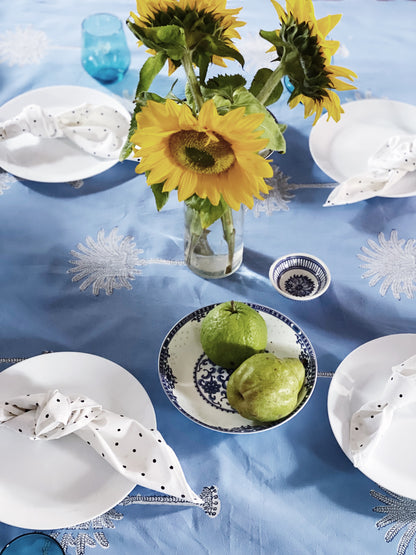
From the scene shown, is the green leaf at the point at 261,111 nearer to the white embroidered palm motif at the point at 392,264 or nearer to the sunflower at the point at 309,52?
the sunflower at the point at 309,52

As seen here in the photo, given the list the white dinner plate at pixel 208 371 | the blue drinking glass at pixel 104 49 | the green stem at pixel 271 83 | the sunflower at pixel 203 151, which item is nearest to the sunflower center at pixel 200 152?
the sunflower at pixel 203 151

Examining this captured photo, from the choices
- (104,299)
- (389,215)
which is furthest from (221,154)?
(389,215)

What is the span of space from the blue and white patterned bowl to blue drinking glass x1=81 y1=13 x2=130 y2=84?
1.98ft

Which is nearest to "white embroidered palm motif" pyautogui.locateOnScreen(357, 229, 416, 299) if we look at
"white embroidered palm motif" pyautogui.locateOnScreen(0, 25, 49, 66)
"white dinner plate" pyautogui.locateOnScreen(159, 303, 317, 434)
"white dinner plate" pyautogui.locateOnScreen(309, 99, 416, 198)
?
"white dinner plate" pyautogui.locateOnScreen(309, 99, 416, 198)

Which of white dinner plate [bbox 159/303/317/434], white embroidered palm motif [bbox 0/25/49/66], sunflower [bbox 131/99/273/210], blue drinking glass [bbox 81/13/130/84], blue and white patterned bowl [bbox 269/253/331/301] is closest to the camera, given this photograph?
sunflower [bbox 131/99/273/210]

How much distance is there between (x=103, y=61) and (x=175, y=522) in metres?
0.95

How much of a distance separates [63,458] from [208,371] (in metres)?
0.23

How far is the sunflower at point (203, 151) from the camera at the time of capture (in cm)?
63

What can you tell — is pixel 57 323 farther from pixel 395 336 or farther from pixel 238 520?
pixel 395 336

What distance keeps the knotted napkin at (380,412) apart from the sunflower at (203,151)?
0.33m

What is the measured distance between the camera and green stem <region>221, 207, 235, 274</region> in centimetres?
88

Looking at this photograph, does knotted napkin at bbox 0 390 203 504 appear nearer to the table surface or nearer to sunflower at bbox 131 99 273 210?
the table surface

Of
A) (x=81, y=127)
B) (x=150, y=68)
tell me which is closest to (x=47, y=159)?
(x=81, y=127)

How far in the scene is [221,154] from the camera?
2.24ft
